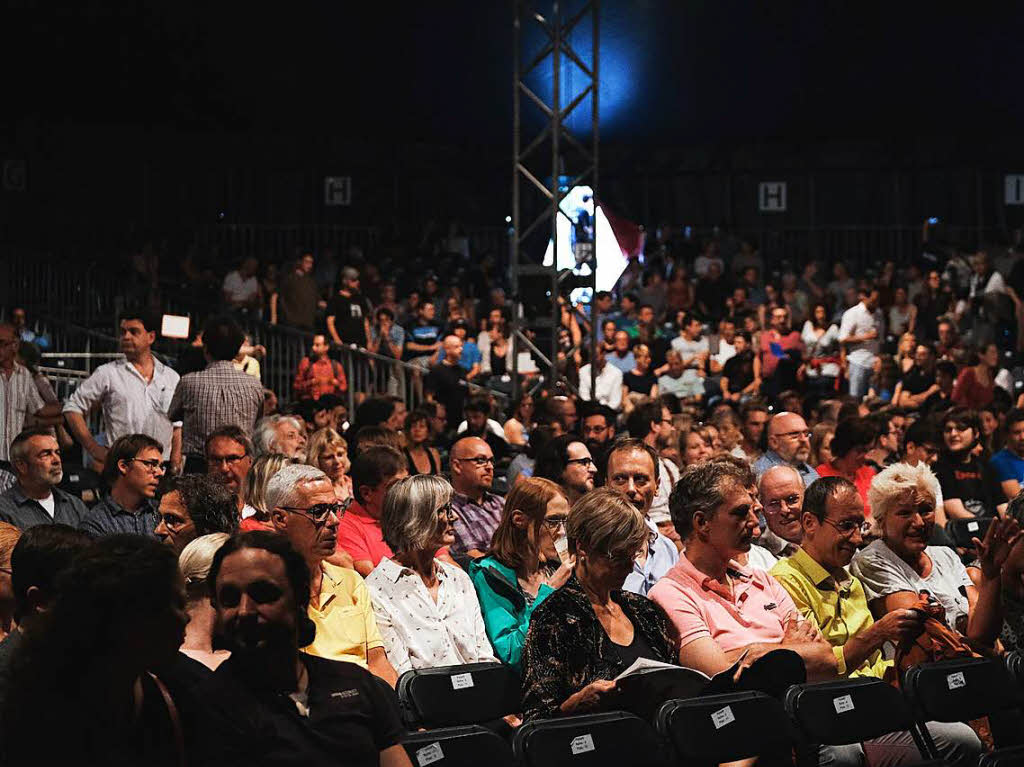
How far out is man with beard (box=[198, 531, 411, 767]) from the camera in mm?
2926

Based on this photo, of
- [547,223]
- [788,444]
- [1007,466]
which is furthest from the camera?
[547,223]

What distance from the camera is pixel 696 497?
14.8ft

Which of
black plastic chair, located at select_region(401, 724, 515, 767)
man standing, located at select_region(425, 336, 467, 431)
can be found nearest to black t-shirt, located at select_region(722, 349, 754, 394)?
man standing, located at select_region(425, 336, 467, 431)

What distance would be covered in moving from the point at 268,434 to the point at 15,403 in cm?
139

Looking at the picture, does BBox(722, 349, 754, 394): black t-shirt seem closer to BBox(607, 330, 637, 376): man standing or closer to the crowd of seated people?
BBox(607, 330, 637, 376): man standing

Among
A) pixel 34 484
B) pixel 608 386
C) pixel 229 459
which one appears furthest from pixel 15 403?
pixel 608 386

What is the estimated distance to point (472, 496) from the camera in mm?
6473

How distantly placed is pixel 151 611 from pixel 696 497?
2295mm

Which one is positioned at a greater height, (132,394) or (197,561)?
(132,394)

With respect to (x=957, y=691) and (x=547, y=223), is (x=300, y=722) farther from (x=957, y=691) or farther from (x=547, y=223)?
(x=547, y=223)

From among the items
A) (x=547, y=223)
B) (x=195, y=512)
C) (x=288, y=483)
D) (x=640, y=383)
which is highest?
(x=547, y=223)

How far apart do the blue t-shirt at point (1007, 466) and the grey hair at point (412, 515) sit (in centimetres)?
472

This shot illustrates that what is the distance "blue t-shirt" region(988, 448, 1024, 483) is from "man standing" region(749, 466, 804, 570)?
3082 millimetres

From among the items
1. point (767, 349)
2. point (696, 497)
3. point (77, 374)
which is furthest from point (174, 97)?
point (696, 497)
